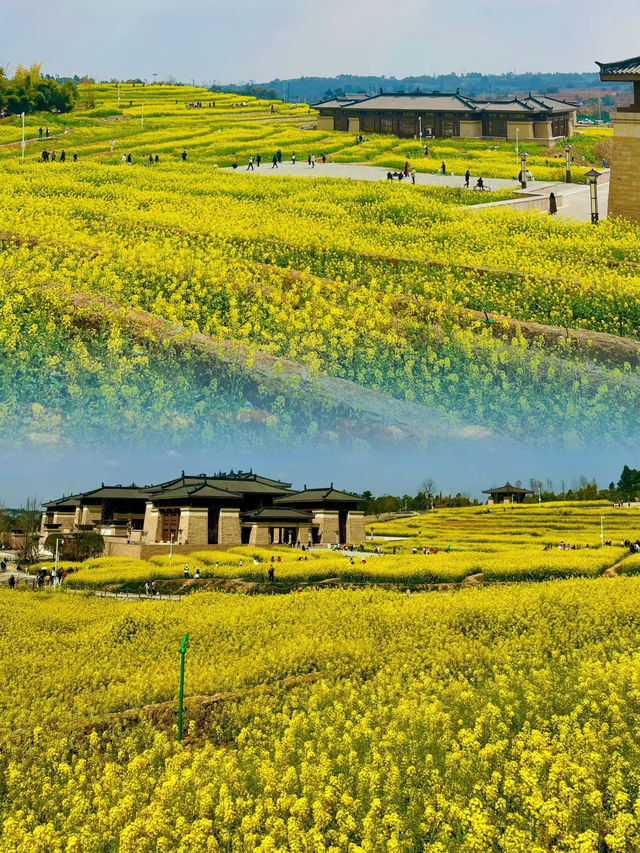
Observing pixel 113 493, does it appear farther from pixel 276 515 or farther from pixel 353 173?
pixel 353 173

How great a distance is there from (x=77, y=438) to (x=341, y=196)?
28204mm

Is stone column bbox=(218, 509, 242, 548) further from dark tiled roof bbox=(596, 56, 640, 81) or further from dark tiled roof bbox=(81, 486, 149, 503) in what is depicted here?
dark tiled roof bbox=(596, 56, 640, 81)

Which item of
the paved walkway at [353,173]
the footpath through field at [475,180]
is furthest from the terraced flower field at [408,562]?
the paved walkway at [353,173]

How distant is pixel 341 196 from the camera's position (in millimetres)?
45031

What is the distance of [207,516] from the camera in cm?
3566

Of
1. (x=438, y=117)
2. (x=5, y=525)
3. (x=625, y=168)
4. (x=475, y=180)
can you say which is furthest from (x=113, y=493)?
(x=438, y=117)

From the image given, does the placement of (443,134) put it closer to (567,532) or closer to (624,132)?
(624,132)

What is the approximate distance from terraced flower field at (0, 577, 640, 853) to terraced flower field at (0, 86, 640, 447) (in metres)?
4.27

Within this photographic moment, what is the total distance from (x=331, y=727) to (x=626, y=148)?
30947mm

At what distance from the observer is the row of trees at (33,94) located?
7238 cm

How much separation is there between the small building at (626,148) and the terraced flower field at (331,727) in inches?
871

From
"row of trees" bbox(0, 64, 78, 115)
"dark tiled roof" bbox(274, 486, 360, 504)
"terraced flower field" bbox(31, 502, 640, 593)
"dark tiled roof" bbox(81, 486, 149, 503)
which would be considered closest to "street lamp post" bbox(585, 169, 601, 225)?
"terraced flower field" bbox(31, 502, 640, 593)

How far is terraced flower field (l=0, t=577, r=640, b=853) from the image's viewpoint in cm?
1262

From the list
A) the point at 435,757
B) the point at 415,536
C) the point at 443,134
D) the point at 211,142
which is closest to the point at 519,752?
the point at 435,757
